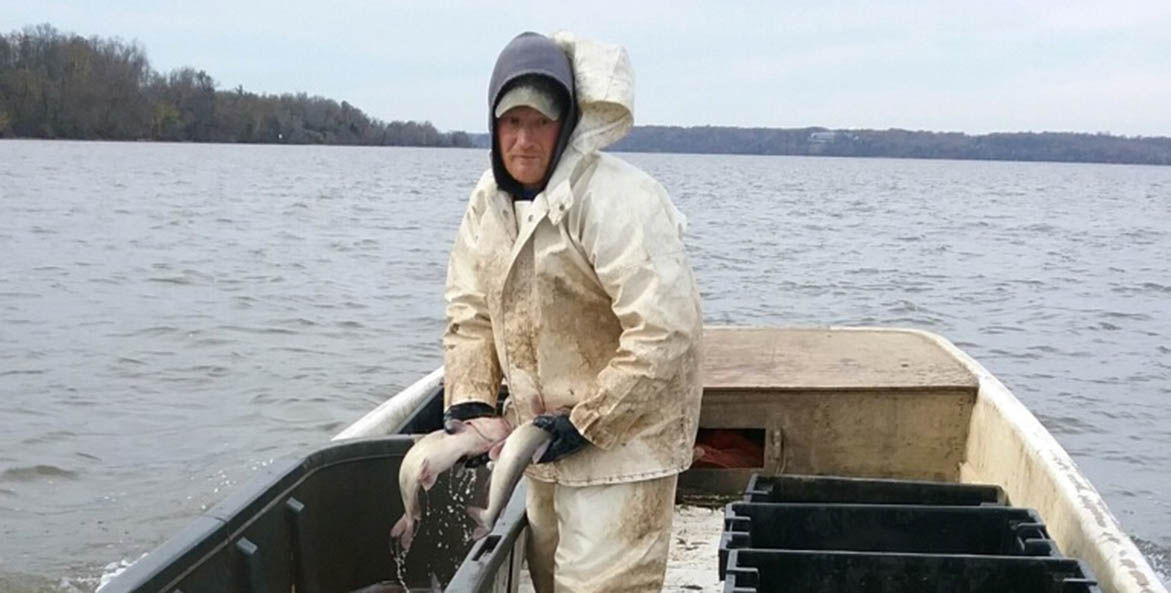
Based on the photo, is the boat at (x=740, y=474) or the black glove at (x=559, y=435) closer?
the black glove at (x=559, y=435)

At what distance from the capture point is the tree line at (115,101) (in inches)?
3428

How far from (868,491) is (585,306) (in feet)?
6.19

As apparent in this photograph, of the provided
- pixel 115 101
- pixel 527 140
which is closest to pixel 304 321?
pixel 527 140

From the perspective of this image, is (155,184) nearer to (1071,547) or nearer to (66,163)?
(66,163)

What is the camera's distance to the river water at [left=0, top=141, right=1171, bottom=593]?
10.2 m

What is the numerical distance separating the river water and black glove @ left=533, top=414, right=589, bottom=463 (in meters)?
1.77

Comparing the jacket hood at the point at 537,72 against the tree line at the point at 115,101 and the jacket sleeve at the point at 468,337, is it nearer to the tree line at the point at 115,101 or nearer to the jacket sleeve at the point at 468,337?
the jacket sleeve at the point at 468,337

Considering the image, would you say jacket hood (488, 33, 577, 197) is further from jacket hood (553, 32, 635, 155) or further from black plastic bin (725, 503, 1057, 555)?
black plastic bin (725, 503, 1057, 555)

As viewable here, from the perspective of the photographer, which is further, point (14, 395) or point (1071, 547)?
point (14, 395)

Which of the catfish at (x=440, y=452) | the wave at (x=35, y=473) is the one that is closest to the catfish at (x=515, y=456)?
the catfish at (x=440, y=452)

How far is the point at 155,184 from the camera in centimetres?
4631

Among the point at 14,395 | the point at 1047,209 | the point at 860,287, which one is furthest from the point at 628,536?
the point at 1047,209

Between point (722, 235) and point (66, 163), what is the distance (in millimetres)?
37566

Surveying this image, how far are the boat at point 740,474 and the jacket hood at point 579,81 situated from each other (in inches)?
48.1
